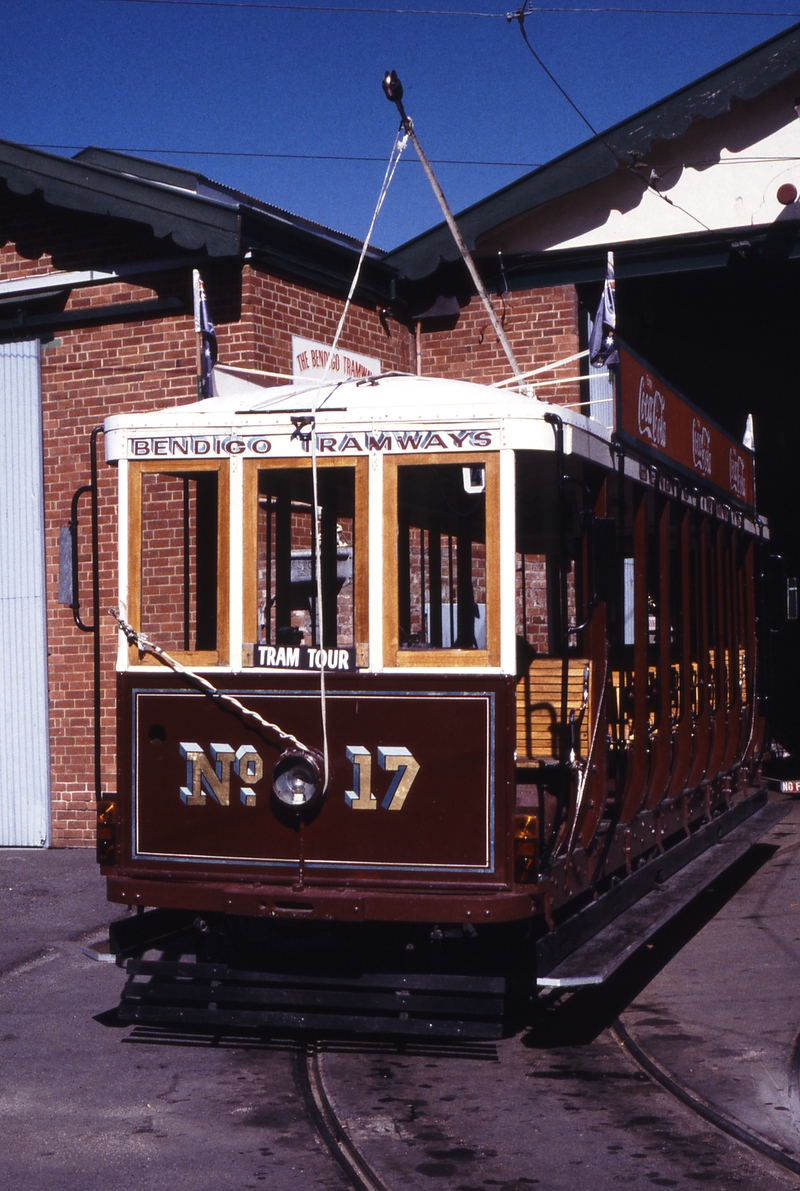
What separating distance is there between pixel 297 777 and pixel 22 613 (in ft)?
22.5

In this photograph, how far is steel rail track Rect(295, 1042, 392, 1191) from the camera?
4523 mm

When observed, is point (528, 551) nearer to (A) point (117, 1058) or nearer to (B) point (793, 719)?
(A) point (117, 1058)

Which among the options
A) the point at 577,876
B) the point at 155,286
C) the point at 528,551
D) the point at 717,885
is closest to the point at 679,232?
the point at 155,286

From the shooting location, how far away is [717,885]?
36.0ft

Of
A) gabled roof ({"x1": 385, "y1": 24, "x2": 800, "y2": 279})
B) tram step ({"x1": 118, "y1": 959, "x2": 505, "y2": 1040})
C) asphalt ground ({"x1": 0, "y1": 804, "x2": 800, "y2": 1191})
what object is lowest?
asphalt ground ({"x1": 0, "y1": 804, "x2": 800, "y2": 1191})

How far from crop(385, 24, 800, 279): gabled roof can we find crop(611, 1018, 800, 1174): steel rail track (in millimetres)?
8466

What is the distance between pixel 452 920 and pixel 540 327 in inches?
339

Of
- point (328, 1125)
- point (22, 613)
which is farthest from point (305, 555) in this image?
point (22, 613)

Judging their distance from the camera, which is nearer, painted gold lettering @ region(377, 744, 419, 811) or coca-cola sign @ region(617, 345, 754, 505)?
painted gold lettering @ region(377, 744, 419, 811)

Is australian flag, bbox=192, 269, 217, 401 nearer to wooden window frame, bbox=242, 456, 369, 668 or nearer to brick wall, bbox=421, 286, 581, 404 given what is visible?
wooden window frame, bbox=242, 456, 369, 668

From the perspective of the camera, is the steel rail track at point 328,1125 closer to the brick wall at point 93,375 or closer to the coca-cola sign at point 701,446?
the coca-cola sign at point 701,446

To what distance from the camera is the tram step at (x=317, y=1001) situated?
570cm

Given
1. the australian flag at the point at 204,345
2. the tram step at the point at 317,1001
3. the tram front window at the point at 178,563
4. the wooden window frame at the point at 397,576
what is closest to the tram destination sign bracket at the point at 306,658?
the wooden window frame at the point at 397,576

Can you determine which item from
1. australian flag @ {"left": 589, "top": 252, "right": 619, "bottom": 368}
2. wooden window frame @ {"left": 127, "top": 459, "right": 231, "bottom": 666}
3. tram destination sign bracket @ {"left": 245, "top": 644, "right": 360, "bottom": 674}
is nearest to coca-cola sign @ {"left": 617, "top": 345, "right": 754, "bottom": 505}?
australian flag @ {"left": 589, "top": 252, "right": 619, "bottom": 368}
